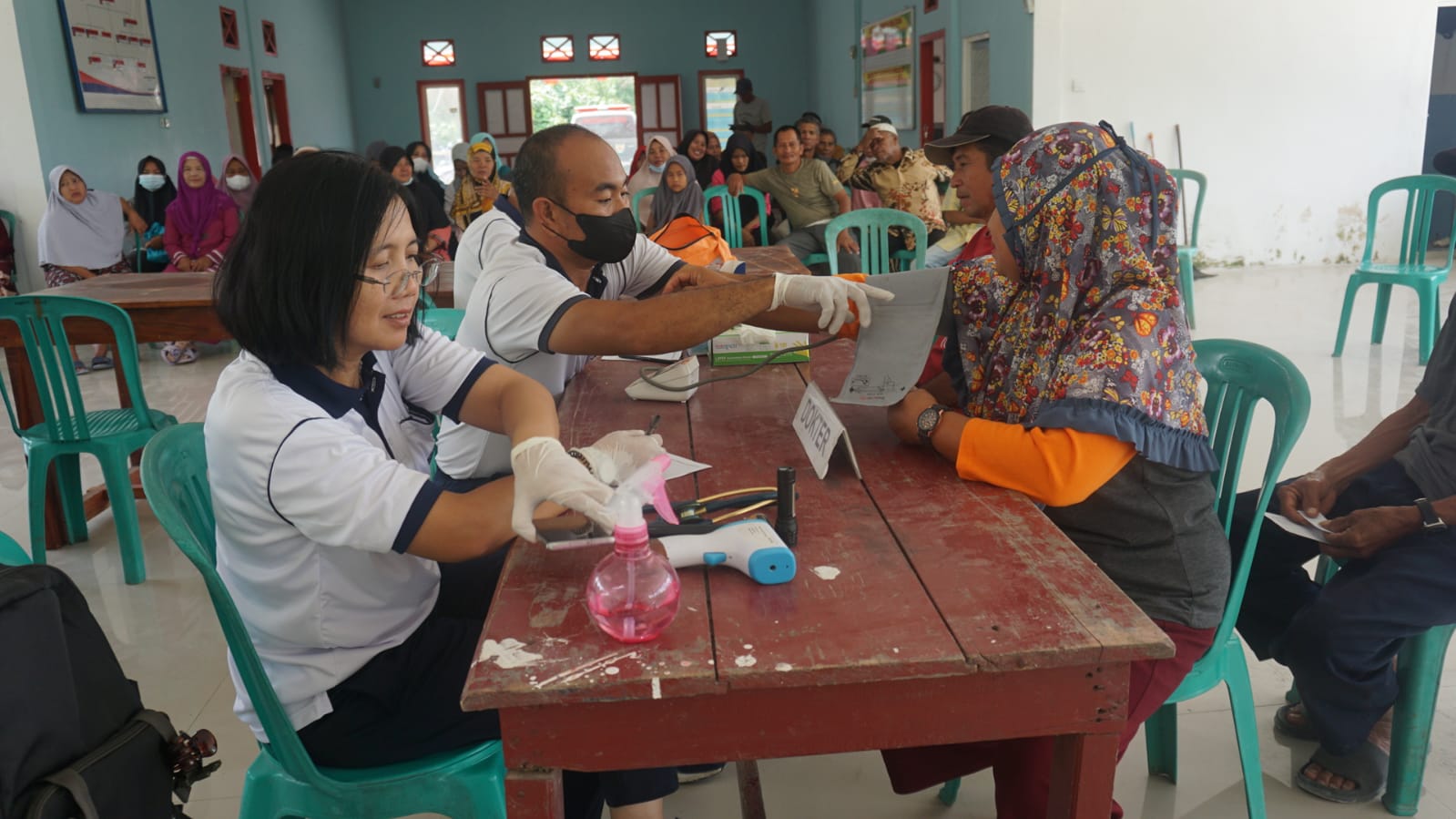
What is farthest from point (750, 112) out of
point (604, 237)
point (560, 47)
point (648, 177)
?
point (604, 237)

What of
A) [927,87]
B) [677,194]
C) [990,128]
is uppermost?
[927,87]

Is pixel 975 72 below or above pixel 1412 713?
above

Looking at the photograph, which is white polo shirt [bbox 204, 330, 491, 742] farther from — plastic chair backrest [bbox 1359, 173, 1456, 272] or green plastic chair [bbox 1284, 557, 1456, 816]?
plastic chair backrest [bbox 1359, 173, 1456, 272]

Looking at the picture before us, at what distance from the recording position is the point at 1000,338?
1692mm

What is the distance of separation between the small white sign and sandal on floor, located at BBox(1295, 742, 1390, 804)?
105cm

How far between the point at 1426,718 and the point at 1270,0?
725 centimetres

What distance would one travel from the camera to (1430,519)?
5.64ft

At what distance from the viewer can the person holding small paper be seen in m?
1.68

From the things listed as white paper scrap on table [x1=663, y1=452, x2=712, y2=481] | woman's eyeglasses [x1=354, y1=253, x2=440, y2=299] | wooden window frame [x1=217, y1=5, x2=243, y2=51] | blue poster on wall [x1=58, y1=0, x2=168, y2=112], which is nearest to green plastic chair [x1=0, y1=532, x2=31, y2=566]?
woman's eyeglasses [x1=354, y1=253, x2=440, y2=299]

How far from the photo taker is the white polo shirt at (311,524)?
1209mm

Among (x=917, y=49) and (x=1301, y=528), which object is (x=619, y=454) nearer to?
(x=1301, y=528)

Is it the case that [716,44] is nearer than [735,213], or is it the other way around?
[735,213]

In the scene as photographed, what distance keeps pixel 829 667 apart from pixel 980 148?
2.37 metres

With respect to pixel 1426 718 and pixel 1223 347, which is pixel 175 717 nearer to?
pixel 1223 347
